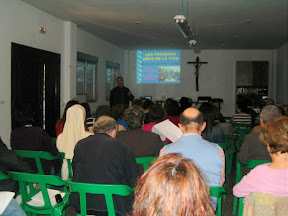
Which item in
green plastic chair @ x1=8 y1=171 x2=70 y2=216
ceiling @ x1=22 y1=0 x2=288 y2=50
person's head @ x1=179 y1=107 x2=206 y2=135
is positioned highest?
ceiling @ x1=22 y1=0 x2=288 y2=50

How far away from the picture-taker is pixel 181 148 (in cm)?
260

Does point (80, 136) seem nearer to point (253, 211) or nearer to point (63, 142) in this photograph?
point (63, 142)

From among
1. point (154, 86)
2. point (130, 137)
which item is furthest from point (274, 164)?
point (154, 86)

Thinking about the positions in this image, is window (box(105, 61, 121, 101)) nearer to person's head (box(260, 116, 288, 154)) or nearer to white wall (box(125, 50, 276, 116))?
white wall (box(125, 50, 276, 116))

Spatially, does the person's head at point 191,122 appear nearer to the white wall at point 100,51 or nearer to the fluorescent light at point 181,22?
the fluorescent light at point 181,22

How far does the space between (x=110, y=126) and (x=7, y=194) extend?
4.17 ft

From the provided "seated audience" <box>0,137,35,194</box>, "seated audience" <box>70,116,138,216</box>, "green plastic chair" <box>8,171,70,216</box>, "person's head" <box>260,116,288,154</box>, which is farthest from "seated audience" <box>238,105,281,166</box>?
"seated audience" <box>0,137,35,194</box>

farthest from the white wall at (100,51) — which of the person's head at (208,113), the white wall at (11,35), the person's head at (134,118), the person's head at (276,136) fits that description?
the person's head at (276,136)

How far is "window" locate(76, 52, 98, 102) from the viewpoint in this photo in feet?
30.1

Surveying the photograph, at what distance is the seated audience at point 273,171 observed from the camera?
205 cm

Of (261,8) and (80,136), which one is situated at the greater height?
(261,8)

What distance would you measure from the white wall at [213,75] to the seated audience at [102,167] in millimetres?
10647

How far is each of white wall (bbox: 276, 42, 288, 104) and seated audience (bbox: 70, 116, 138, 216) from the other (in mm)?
9652

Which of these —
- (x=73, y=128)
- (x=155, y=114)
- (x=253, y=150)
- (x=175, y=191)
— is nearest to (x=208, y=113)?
(x=155, y=114)
